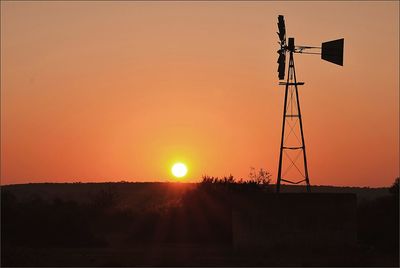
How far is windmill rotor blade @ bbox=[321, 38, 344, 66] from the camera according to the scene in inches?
1179

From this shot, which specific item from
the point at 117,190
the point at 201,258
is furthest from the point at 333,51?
the point at 117,190

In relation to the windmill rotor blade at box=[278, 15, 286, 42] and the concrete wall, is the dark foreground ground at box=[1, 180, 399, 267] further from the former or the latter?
the windmill rotor blade at box=[278, 15, 286, 42]

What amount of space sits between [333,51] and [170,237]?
12048mm

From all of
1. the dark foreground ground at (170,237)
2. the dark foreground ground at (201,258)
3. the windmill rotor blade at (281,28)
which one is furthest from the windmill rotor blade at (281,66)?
the dark foreground ground at (201,258)

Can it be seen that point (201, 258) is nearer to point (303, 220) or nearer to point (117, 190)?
point (303, 220)

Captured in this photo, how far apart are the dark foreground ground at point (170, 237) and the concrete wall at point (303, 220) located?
0.33 m

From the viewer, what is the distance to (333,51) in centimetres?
3008

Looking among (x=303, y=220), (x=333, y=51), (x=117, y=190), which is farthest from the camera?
(x=117, y=190)

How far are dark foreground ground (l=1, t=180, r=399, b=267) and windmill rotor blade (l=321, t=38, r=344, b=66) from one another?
571 cm

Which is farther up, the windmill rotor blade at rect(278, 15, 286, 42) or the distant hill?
the distant hill

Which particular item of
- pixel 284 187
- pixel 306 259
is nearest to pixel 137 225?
pixel 306 259

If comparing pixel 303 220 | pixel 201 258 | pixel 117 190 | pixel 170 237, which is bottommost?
pixel 201 258


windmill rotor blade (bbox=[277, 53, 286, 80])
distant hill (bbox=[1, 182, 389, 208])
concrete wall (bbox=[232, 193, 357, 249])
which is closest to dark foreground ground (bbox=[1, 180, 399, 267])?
concrete wall (bbox=[232, 193, 357, 249])

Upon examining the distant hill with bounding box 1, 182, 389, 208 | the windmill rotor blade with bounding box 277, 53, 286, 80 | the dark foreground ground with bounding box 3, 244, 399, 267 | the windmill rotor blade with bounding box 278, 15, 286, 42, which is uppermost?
the distant hill with bounding box 1, 182, 389, 208
